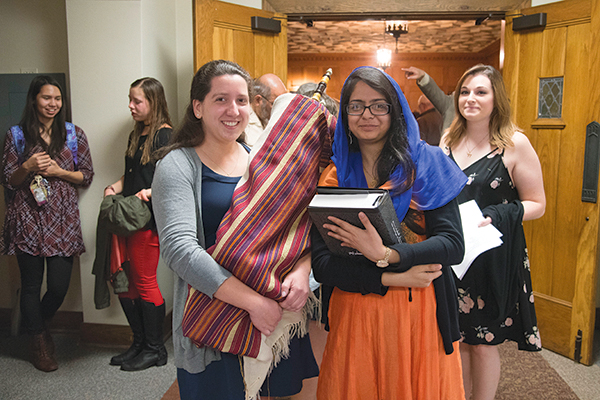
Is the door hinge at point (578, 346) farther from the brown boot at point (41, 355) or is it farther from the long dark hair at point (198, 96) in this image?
the brown boot at point (41, 355)

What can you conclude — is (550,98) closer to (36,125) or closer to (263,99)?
(263,99)

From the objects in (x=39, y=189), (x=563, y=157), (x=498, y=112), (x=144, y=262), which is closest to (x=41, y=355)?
(x=144, y=262)

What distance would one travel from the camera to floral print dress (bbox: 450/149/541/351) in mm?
1780

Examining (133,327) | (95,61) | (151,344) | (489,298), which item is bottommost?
(151,344)

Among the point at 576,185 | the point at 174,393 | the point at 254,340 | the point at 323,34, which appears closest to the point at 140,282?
the point at 174,393

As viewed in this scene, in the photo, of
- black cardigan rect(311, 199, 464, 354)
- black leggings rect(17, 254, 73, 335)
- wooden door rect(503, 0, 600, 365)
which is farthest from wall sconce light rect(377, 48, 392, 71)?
black cardigan rect(311, 199, 464, 354)

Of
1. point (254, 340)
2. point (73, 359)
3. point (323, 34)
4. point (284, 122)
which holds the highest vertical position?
point (323, 34)

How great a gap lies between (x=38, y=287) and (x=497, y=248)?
264cm

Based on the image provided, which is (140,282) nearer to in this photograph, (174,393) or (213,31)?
(174,393)

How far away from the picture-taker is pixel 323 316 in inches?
52.5

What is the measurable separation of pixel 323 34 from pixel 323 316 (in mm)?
6623

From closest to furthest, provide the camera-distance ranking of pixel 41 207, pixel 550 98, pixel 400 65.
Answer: pixel 41 207 < pixel 550 98 < pixel 400 65

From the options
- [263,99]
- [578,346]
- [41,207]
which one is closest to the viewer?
[263,99]

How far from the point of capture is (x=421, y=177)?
3.73ft
